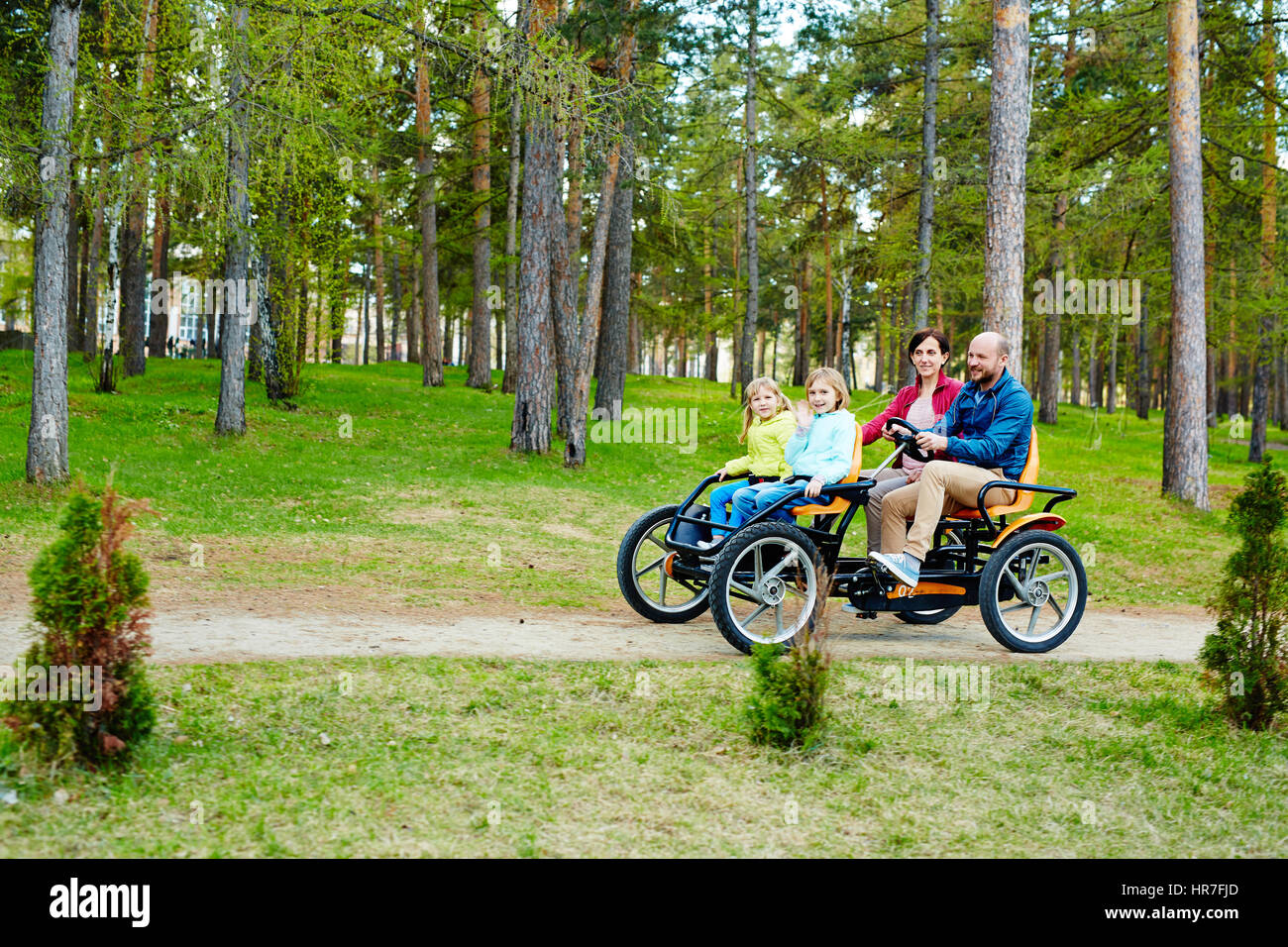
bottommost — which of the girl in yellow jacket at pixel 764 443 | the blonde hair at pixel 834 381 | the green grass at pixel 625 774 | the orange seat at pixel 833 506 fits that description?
the green grass at pixel 625 774

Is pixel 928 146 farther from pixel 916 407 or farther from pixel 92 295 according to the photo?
pixel 92 295

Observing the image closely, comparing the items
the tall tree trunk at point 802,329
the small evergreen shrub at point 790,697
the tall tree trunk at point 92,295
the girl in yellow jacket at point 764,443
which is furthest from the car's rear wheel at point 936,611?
the tall tree trunk at point 802,329

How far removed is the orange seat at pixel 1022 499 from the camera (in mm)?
6633

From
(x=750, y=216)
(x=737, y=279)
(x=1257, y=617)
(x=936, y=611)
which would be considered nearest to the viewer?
(x=1257, y=617)

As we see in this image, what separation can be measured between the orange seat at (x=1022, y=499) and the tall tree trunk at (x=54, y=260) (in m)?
9.59

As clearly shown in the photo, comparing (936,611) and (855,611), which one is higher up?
(936,611)

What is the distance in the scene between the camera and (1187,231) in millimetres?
14625

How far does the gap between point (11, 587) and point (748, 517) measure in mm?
5695

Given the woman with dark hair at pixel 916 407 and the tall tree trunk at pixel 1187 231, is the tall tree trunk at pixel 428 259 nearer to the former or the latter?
the tall tree trunk at pixel 1187 231

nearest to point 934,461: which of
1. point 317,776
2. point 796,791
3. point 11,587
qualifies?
point 796,791

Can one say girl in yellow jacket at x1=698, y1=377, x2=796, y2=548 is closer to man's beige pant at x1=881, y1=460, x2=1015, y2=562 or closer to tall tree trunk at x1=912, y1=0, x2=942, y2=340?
man's beige pant at x1=881, y1=460, x2=1015, y2=562

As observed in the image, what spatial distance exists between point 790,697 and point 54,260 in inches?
401

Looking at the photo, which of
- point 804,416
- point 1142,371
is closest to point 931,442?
point 804,416

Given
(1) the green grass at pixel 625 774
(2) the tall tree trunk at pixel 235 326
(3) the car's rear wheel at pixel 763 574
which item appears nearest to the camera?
(1) the green grass at pixel 625 774
